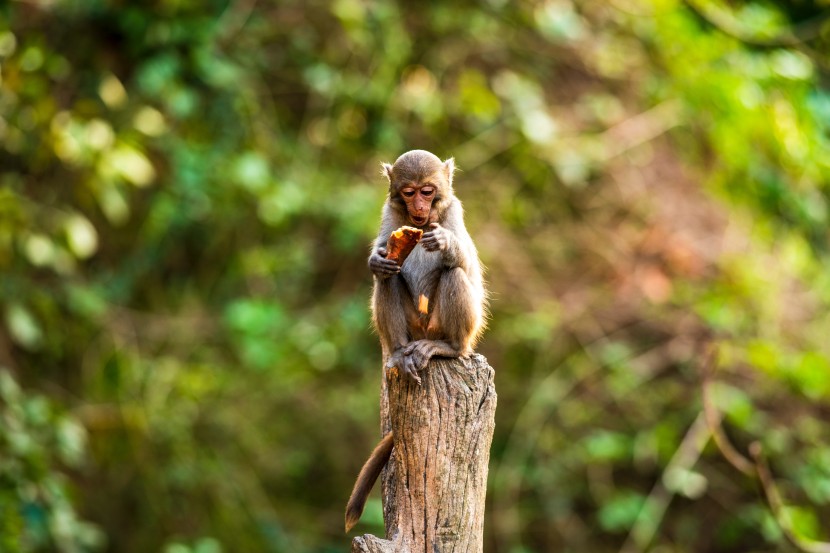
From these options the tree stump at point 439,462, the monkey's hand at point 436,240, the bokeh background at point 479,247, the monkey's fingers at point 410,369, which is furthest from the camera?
the bokeh background at point 479,247

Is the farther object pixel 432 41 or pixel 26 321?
pixel 432 41

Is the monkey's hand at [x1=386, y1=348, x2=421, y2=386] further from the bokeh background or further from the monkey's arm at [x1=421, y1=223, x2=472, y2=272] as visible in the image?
the bokeh background

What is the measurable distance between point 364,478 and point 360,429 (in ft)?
20.5

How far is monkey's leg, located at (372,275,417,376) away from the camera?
15.7 feet

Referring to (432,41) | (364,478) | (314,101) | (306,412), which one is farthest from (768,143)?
(364,478)

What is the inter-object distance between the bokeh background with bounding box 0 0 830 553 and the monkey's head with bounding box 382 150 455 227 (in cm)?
382

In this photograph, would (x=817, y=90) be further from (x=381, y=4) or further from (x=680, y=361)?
(x=381, y=4)

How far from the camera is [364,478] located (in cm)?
439

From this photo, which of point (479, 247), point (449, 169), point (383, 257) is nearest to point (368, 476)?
point (383, 257)

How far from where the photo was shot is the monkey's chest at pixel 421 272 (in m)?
4.83

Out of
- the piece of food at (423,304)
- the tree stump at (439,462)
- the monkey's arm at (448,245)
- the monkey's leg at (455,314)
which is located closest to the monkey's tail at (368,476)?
the tree stump at (439,462)

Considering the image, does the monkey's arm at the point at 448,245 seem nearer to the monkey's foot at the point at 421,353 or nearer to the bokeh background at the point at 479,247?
the monkey's foot at the point at 421,353

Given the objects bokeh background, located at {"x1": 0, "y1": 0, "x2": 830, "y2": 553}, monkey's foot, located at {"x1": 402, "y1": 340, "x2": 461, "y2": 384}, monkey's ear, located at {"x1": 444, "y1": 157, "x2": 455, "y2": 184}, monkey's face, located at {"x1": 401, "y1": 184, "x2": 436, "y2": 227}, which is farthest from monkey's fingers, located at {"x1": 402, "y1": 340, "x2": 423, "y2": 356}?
bokeh background, located at {"x1": 0, "y1": 0, "x2": 830, "y2": 553}

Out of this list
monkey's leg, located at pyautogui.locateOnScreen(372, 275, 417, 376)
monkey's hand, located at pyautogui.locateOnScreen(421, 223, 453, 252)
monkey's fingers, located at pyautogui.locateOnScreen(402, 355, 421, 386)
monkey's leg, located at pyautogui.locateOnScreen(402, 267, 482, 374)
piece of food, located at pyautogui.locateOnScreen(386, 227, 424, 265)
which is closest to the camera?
monkey's fingers, located at pyautogui.locateOnScreen(402, 355, 421, 386)
